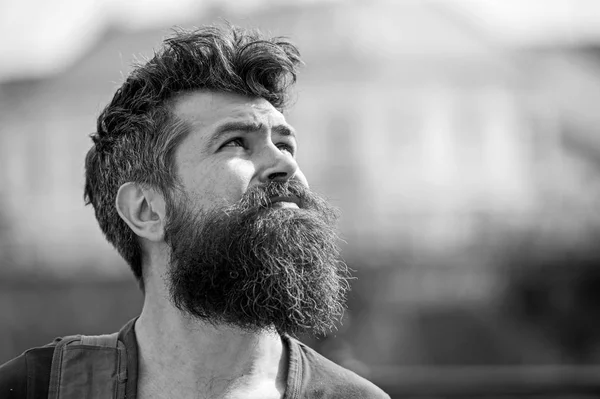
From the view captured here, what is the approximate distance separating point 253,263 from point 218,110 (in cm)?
49

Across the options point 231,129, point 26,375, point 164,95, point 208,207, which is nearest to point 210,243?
point 208,207

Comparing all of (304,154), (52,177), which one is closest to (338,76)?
(304,154)

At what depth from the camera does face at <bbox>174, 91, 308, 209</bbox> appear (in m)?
2.74

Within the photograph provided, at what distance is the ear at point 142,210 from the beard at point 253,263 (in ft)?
0.25

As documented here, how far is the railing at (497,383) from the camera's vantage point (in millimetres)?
4770

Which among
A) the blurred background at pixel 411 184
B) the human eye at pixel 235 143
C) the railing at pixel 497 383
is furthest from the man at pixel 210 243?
the blurred background at pixel 411 184

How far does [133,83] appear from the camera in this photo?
2938mm

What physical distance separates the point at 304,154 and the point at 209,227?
154 feet

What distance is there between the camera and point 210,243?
2.71m

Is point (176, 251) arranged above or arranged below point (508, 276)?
above

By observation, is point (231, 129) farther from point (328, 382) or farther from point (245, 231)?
point (328, 382)

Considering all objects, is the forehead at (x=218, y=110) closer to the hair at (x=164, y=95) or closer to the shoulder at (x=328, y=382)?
the hair at (x=164, y=95)

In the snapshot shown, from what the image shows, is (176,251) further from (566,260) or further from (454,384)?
(566,260)

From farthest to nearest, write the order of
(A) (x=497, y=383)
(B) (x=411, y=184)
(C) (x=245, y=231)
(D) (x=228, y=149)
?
(B) (x=411, y=184)
(A) (x=497, y=383)
(D) (x=228, y=149)
(C) (x=245, y=231)
